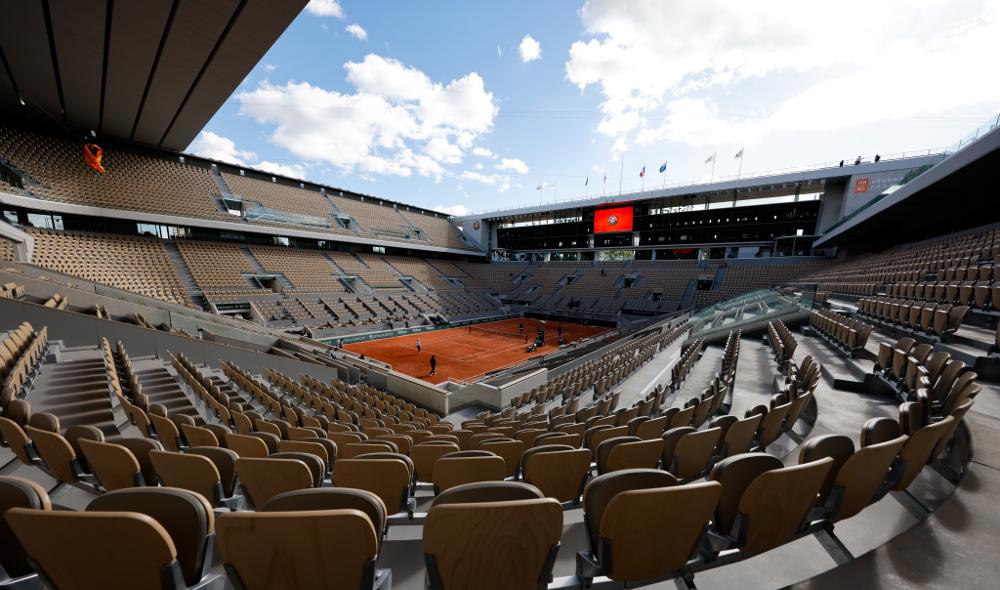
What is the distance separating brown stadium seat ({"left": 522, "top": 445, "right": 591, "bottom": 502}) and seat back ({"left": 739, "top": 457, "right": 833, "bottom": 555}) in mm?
920

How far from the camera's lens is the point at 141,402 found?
197 inches

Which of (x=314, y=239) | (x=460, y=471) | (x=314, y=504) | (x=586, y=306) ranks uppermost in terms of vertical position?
(x=314, y=239)

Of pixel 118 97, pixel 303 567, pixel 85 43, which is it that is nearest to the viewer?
pixel 303 567

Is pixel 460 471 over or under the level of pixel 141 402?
over

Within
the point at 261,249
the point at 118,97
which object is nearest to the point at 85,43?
the point at 118,97

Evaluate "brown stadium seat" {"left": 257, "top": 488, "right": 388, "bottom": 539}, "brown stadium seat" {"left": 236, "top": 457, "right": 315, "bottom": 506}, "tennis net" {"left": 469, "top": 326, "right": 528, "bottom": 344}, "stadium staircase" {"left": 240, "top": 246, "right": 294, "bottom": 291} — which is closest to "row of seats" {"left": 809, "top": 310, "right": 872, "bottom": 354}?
"brown stadium seat" {"left": 257, "top": 488, "right": 388, "bottom": 539}

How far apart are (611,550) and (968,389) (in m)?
3.73

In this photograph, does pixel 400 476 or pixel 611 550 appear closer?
pixel 611 550

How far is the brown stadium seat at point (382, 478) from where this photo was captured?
7.36 feet

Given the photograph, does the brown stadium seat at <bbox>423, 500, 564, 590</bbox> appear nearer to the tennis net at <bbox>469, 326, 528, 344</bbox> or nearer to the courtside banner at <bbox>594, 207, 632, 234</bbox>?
the tennis net at <bbox>469, 326, 528, 344</bbox>

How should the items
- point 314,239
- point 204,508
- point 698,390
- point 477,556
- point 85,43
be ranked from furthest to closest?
point 314,239, point 85,43, point 698,390, point 204,508, point 477,556

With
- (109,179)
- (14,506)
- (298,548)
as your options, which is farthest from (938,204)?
(109,179)

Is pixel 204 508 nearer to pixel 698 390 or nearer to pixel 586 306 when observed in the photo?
pixel 698 390

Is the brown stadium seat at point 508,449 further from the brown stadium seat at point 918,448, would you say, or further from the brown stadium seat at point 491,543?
the brown stadium seat at point 918,448
